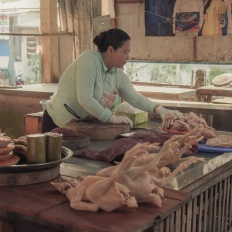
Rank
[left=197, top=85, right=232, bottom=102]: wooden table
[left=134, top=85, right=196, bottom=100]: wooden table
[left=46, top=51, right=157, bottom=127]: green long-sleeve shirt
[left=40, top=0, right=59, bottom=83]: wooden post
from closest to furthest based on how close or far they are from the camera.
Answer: [left=46, top=51, right=157, bottom=127]: green long-sleeve shirt
[left=134, top=85, right=196, bottom=100]: wooden table
[left=197, top=85, right=232, bottom=102]: wooden table
[left=40, top=0, right=59, bottom=83]: wooden post

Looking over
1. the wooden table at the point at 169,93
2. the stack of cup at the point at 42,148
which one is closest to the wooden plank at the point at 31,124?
the wooden table at the point at 169,93

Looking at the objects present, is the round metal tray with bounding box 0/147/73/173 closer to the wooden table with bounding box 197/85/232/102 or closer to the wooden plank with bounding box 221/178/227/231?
the wooden plank with bounding box 221/178/227/231

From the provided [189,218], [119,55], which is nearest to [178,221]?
[189,218]

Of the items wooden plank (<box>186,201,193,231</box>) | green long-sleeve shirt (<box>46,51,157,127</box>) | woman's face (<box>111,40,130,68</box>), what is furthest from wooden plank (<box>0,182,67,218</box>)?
woman's face (<box>111,40,130,68</box>)

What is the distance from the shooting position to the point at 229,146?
3.47 metres

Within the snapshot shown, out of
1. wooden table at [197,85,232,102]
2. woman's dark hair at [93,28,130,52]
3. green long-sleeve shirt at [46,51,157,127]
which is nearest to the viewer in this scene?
green long-sleeve shirt at [46,51,157,127]

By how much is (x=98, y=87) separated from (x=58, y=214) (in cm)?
253

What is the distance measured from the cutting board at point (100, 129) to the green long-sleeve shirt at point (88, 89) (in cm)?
18

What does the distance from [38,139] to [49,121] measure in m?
2.53

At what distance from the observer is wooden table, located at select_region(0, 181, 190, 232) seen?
1.84 meters

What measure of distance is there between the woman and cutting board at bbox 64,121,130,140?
5.4 inches

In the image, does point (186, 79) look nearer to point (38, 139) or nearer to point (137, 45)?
point (137, 45)

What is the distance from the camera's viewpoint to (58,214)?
192cm

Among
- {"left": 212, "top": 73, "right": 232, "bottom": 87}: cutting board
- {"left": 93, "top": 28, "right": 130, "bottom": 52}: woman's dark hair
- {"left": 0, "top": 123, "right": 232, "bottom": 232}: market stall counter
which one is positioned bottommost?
{"left": 0, "top": 123, "right": 232, "bottom": 232}: market stall counter
